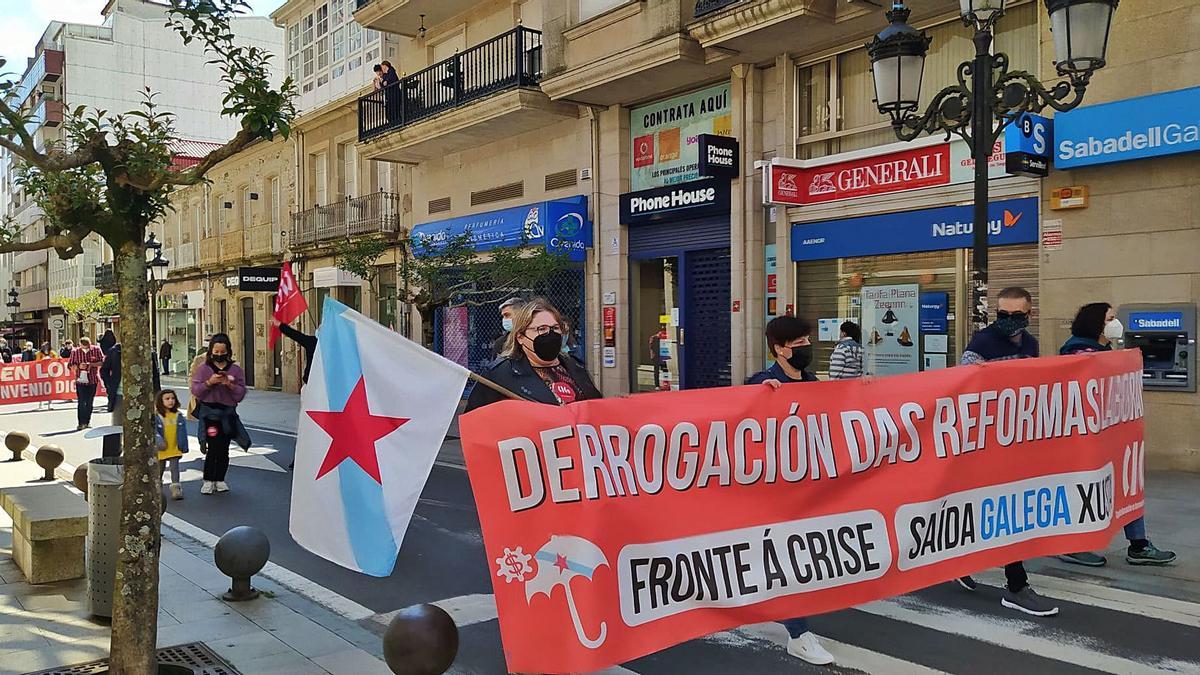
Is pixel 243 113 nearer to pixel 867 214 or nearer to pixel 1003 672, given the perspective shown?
pixel 1003 672

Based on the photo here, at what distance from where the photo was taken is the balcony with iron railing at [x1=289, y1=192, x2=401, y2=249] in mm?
24391

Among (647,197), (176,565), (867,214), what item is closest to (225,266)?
(647,197)

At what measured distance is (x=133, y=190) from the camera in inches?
171

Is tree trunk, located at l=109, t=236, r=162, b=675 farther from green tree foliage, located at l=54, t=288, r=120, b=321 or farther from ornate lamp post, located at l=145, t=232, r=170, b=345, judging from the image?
green tree foliage, located at l=54, t=288, r=120, b=321

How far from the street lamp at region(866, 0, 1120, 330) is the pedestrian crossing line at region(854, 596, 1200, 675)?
295cm

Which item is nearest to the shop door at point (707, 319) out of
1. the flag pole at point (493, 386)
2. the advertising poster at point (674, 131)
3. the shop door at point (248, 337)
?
the advertising poster at point (674, 131)

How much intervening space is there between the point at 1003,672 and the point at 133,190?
4.82m

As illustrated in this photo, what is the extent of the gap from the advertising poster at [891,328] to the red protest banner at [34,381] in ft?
65.7

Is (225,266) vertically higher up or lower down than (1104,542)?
higher up

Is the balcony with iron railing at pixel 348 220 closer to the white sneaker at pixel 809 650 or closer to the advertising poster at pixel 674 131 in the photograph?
the advertising poster at pixel 674 131

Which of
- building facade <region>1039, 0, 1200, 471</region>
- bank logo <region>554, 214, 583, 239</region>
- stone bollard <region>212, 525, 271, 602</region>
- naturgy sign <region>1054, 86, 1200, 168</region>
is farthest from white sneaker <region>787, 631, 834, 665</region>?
bank logo <region>554, 214, 583, 239</region>

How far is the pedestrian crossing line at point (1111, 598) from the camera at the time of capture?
220 inches

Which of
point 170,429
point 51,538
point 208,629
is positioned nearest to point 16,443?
point 170,429

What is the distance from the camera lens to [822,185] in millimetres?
13883
